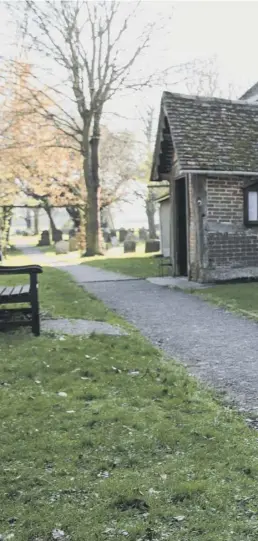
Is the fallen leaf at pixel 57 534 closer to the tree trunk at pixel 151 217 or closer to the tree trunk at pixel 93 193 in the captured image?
the tree trunk at pixel 93 193

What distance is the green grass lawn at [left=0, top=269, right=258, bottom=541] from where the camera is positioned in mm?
2896

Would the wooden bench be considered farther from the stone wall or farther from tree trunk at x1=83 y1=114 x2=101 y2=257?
tree trunk at x1=83 y1=114 x2=101 y2=257

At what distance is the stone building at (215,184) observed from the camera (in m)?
13.8

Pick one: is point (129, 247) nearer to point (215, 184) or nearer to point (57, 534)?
point (215, 184)

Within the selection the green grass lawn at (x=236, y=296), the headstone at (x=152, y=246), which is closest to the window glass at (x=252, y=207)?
the green grass lawn at (x=236, y=296)

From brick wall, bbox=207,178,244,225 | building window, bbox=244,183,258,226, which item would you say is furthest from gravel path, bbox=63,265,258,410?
building window, bbox=244,183,258,226

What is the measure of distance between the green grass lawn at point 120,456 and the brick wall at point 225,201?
27.6ft

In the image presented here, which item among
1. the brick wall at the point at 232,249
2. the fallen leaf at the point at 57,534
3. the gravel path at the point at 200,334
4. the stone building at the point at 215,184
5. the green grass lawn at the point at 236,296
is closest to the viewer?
the fallen leaf at the point at 57,534

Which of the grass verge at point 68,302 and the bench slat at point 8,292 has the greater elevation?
the bench slat at point 8,292

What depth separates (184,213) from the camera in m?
16.3

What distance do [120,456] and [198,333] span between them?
4.35 meters

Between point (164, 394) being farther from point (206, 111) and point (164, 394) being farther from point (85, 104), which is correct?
point (85, 104)

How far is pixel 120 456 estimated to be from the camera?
373cm

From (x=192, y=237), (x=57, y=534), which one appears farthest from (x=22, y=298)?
(x=192, y=237)
